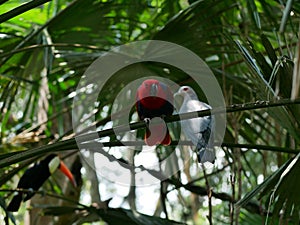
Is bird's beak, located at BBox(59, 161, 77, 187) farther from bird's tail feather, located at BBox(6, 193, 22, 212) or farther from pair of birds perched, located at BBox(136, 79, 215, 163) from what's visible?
pair of birds perched, located at BBox(136, 79, 215, 163)

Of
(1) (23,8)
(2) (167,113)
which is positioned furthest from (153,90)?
(1) (23,8)

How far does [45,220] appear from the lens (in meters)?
2.77

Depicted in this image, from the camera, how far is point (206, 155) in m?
1.75

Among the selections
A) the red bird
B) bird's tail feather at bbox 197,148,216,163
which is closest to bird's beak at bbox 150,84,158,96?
the red bird

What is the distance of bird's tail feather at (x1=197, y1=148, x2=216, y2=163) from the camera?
1735 mm

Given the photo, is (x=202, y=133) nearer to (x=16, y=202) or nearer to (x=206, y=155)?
(x=206, y=155)

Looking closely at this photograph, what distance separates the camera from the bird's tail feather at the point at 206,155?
5.69 feet

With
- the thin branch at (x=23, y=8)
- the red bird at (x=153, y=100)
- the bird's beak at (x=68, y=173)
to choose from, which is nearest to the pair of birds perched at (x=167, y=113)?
the red bird at (x=153, y=100)

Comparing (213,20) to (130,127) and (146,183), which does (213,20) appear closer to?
(146,183)

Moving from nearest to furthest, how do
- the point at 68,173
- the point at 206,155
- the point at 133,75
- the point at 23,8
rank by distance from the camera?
the point at 23,8, the point at 206,155, the point at 133,75, the point at 68,173

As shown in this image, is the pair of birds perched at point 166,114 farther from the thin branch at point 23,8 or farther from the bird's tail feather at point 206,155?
the thin branch at point 23,8

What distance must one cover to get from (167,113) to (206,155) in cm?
42

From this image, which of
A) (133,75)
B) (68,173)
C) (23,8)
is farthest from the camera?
(68,173)

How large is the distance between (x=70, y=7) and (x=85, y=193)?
339 cm
